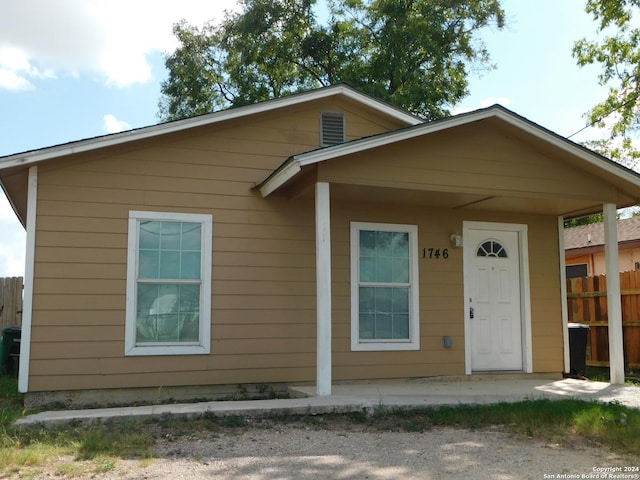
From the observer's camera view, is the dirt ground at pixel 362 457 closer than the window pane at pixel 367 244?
Yes

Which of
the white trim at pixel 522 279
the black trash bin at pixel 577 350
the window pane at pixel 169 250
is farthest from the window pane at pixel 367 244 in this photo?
the black trash bin at pixel 577 350

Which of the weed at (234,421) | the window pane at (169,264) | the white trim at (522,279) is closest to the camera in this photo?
the weed at (234,421)

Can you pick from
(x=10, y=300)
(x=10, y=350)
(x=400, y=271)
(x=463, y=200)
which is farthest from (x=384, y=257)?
(x=10, y=300)

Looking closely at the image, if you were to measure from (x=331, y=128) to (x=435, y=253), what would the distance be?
234cm

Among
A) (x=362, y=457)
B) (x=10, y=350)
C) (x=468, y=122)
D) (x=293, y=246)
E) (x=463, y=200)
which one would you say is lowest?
(x=362, y=457)

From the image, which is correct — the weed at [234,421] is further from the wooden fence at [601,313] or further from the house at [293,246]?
the wooden fence at [601,313]

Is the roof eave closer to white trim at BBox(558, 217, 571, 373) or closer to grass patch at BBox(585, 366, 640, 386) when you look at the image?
white trim at BBox(558, 217, 571, 373)

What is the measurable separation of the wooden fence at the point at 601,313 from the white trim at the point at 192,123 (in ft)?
17.1

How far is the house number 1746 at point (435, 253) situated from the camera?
9016 mm

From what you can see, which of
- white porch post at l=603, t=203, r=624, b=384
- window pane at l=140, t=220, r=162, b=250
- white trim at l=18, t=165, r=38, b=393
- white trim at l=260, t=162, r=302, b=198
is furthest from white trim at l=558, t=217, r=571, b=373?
white trim at l=18, t=165, r=38, b=393

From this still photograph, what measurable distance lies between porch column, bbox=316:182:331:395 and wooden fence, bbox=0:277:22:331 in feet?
26.9

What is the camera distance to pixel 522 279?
959 centimetres

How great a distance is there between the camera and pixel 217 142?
8180 millimetres

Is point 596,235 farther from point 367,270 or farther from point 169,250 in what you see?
point 169,250
